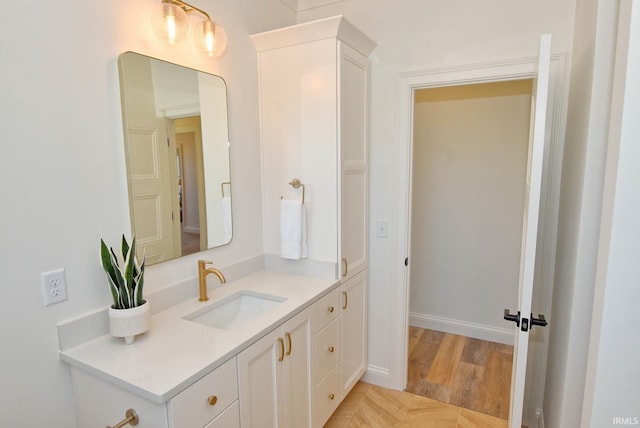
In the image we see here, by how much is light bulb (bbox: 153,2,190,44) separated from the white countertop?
45.7 inches

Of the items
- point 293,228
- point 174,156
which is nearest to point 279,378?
point 293,228

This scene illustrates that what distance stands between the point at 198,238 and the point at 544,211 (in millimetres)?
1899

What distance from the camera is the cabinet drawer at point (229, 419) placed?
123 centimetres

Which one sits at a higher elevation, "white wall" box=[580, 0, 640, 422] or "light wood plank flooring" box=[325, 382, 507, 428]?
"white wall" box=[580, 0, 640, 422]

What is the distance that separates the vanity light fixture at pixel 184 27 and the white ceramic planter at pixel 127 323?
1137mm

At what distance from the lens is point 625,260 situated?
3.41ft

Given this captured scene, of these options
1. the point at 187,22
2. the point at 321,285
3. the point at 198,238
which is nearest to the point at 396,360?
the point at 321,285

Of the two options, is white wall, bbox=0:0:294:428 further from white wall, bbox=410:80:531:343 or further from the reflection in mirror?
white wall, bbox=410:80:531:343

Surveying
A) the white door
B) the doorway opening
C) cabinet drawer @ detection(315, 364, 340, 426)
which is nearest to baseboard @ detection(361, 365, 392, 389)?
the doorway opening

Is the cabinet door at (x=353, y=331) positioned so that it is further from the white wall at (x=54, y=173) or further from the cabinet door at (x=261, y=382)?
the white wall at (x=54, y=173)

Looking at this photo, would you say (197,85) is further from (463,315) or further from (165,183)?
(463,315)

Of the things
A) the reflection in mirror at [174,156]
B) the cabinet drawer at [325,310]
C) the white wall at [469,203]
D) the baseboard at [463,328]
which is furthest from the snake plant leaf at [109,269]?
the baseboard at [463,328]

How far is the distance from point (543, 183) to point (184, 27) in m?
2.00

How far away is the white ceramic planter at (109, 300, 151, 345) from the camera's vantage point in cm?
128
